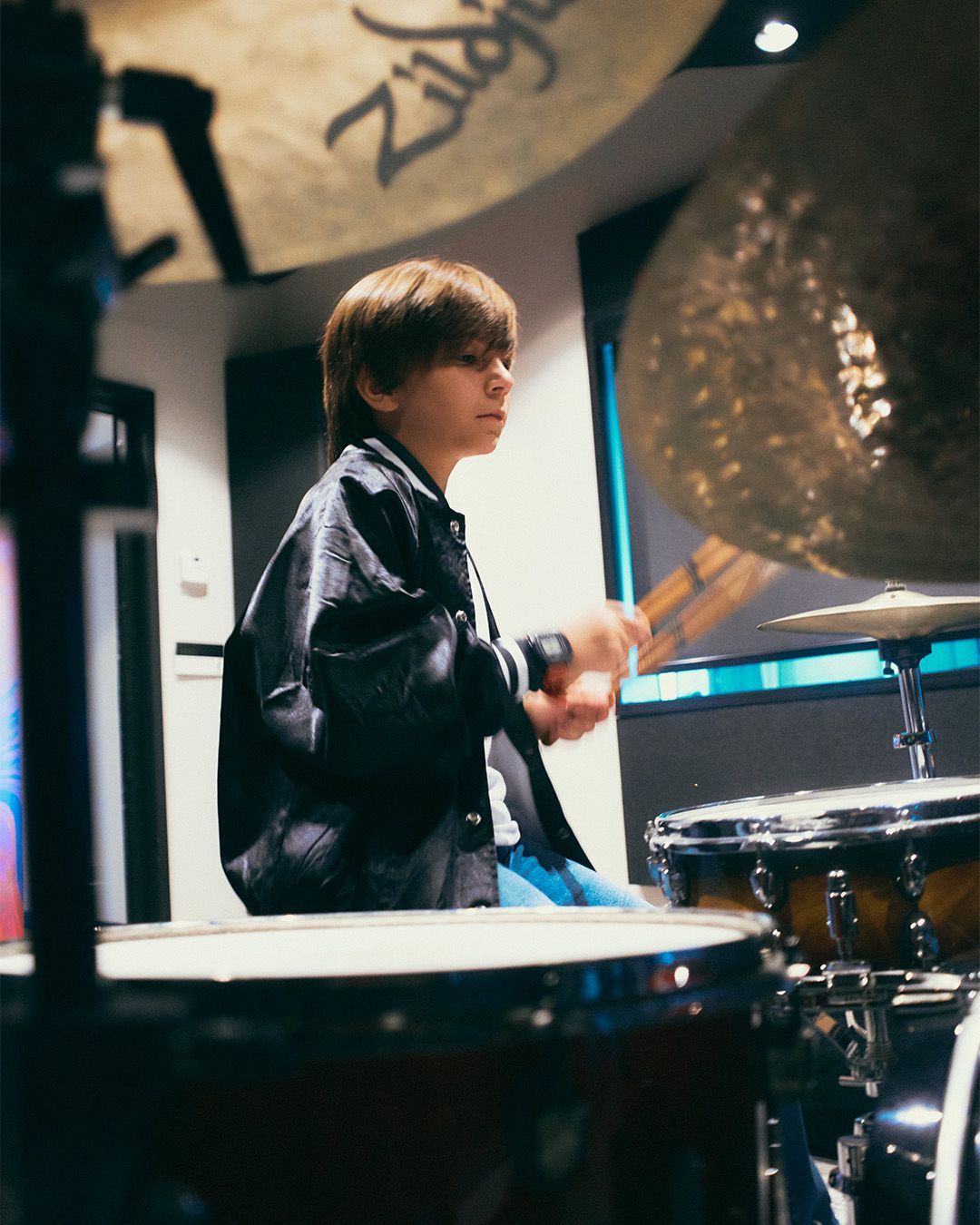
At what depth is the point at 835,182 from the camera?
0.62 metres

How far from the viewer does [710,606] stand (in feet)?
3.94

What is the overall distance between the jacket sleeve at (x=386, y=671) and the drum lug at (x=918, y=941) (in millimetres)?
532

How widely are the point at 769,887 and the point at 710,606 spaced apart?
0.32 meters

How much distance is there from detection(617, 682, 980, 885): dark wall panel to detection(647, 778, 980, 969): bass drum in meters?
0.98

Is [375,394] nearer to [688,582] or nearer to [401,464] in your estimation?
[401,464]

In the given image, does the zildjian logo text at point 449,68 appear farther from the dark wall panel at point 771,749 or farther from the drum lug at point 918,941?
the dark wall panel at point 771,749

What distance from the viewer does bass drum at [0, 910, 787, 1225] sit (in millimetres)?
430

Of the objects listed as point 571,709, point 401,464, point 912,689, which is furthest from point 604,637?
point 912,689

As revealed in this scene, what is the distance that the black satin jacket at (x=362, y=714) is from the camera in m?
1.01

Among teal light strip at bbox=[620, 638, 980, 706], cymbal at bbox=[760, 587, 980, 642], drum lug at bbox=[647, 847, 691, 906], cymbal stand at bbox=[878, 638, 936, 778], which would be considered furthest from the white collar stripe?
teal light strip at bbox=[620, 638, 980, 706]

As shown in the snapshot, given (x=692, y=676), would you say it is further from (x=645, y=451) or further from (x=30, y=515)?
(x=30, y=515)

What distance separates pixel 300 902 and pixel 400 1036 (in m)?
0.65

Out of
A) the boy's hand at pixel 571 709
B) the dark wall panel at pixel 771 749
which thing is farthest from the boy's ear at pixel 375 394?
the dark wall panel at pixel 771 749

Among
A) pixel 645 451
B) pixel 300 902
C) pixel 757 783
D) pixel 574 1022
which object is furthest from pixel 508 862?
pixel 757 783
